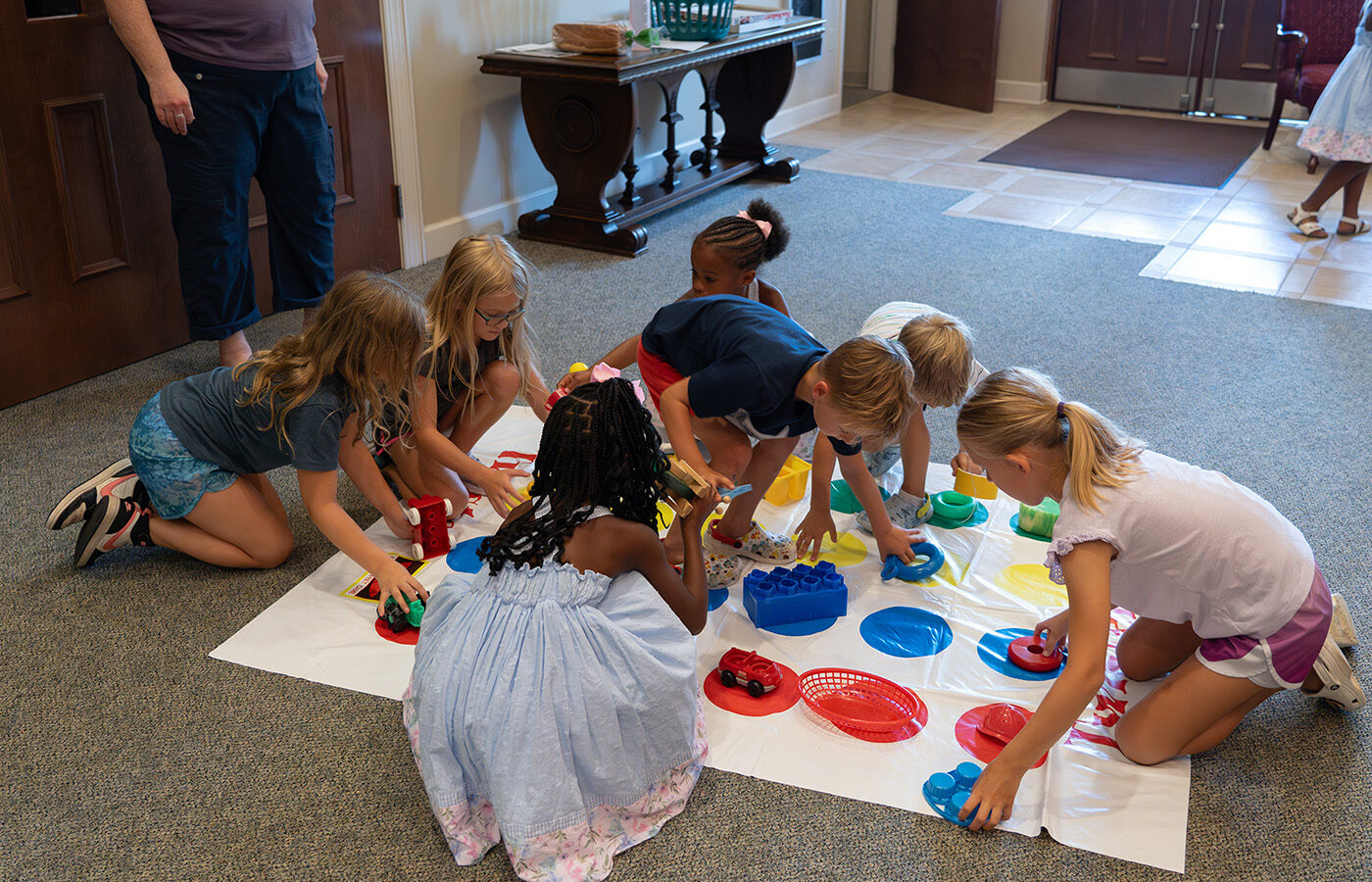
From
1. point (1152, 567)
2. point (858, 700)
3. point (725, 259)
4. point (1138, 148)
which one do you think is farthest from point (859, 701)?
point (1138, 148)

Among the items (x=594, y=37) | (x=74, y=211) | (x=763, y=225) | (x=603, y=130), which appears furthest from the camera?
(x=603, y=130)

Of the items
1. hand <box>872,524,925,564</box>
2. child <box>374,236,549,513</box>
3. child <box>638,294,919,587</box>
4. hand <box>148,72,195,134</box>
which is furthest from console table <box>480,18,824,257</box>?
hand <box>872,524,925,564</box>

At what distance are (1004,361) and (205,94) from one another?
2181 mm

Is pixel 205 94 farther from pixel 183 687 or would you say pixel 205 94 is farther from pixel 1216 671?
pixel 1216 671

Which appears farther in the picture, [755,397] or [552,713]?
[755,397]

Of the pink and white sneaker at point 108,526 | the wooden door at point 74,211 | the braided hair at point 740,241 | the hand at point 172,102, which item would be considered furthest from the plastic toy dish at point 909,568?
the wooden door at point 74,211

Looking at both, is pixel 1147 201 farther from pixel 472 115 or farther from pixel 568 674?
pixel 568 674

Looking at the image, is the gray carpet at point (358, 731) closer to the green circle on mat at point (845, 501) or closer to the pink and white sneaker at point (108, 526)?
the pink and white sneaker at point (108, 526)

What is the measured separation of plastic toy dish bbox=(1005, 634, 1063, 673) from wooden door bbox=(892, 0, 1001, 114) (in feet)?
17.8

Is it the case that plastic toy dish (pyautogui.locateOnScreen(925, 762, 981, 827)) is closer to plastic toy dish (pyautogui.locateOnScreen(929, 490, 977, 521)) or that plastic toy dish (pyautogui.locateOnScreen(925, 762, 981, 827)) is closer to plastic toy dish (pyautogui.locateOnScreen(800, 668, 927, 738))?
plastic toy dish (pyautogui.locateOnScreen(800, 668, 927, 738))

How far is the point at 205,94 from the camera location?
263 cm

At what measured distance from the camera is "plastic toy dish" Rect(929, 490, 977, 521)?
2.24m

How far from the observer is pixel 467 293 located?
210 cm

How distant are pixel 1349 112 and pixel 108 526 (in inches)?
168
